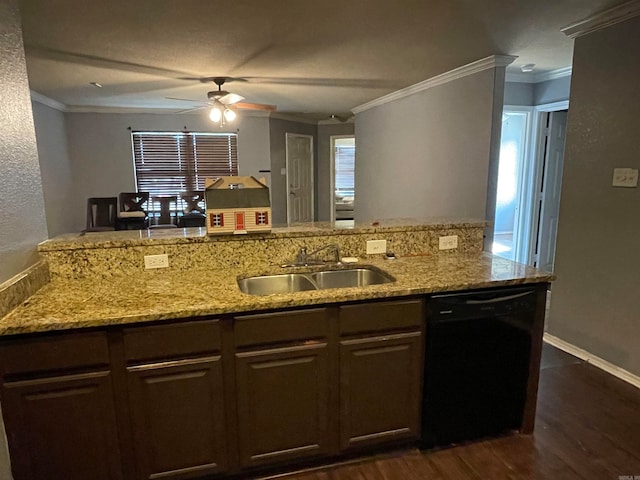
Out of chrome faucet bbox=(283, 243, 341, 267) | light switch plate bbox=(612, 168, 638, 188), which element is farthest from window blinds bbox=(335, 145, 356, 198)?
chrome faucet bbox=(283, 243, 341, 267)

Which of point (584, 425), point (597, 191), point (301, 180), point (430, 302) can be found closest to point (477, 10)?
point (597, 191)

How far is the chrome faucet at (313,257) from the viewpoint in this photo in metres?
2.27

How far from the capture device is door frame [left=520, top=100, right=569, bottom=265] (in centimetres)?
452

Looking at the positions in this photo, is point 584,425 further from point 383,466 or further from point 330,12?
point 330,12

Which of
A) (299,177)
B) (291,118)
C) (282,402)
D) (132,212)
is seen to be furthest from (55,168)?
(282,402)

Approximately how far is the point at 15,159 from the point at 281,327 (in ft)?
4.22

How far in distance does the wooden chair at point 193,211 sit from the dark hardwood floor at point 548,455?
15.3 ft

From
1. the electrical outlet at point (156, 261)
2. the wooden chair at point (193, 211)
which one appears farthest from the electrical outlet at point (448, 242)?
the wooden chair at point (193, 211)

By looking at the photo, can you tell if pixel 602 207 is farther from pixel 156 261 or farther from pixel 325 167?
pixel 325 167

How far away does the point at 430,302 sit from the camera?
186 cm

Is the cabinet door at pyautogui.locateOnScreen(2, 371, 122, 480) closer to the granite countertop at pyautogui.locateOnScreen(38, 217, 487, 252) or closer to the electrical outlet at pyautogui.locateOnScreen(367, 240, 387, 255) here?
the granite countertop at pyautogui.locateOnScreen(38, 217, 487, 252)

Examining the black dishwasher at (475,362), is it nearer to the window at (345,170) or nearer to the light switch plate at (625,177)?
the light switch plate at (625,177)

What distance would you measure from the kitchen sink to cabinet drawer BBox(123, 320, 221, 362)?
1.52 feet

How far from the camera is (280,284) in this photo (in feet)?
7.16
